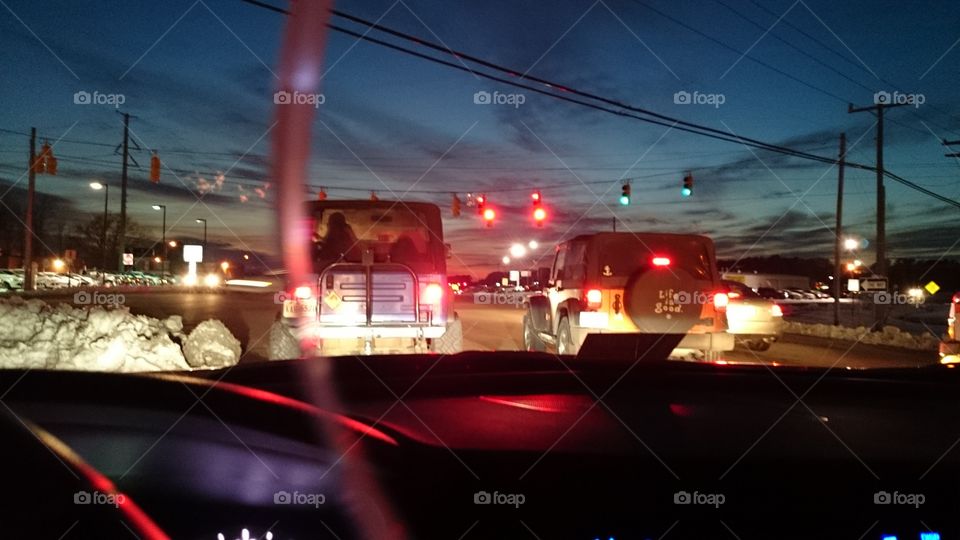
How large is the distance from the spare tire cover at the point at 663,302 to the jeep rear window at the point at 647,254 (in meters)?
1.05

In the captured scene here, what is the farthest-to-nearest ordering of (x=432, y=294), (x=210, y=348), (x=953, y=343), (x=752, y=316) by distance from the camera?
1. (x=752, y=316)
2. (x=210, y=348)
3. (x=432, y=294)
4. (x=953, y=343)

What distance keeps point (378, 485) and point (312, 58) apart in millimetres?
2572

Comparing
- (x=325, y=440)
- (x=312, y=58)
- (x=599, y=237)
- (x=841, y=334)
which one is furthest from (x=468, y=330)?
(x=325, y=440)

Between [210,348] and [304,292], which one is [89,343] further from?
[304,292]

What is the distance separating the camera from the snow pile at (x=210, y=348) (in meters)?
11.8

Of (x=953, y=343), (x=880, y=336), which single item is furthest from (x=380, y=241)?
(x=880, y=336)

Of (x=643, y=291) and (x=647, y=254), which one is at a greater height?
(x=647, y=254)

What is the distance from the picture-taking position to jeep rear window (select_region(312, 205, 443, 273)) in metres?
10.4

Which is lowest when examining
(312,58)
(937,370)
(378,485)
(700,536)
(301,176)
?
(700,536)

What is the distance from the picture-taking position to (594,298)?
11.8 metres

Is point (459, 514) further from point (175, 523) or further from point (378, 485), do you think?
point (175, 523)

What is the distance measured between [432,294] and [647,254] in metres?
4.20

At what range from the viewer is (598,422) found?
282cm

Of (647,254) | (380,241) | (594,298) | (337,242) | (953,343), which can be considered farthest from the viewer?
(647,254)
